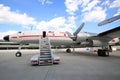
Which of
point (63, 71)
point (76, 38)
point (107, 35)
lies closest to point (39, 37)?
point (76, 38)

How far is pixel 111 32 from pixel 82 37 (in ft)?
9.02

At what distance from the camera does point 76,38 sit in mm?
13125

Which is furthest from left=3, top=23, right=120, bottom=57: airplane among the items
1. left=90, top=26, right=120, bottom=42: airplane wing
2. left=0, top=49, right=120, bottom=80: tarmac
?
left=0, top=49, right=120, bottom=80: tarmac

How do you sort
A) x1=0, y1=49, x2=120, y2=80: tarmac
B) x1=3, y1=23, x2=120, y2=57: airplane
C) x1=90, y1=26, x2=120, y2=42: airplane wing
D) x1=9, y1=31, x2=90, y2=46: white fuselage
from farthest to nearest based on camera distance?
1. x1=9, y1=31, x2=90, y2=46: white fuselage
2. x1=3, y1=23, x2=120, y2=57: airplane
3. x1=90, y1=26, x2=120, y2=42: airplane wing
4. x1=0, y1=49, x2=120, y2=80: tarmac

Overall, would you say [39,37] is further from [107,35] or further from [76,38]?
[107,35]

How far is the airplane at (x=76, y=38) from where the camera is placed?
13031mm

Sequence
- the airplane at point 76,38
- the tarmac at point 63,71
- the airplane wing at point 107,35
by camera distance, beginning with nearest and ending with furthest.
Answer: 1. the tarmac at point 63,71
2. the airplane wing at point 107,35
3. the airplane at point 76,38

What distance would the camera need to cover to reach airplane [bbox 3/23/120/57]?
513 inches

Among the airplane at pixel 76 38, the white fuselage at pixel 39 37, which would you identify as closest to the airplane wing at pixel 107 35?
the airplane at pixel 76 38

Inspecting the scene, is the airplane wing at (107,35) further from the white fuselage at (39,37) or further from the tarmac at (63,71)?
the tarmac at (63,71)

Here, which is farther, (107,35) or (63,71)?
(107,35)

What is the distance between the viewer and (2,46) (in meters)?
40.3

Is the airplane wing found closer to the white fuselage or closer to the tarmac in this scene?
the white fuselage

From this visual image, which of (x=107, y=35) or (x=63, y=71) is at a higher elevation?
(x=107, y=35)
